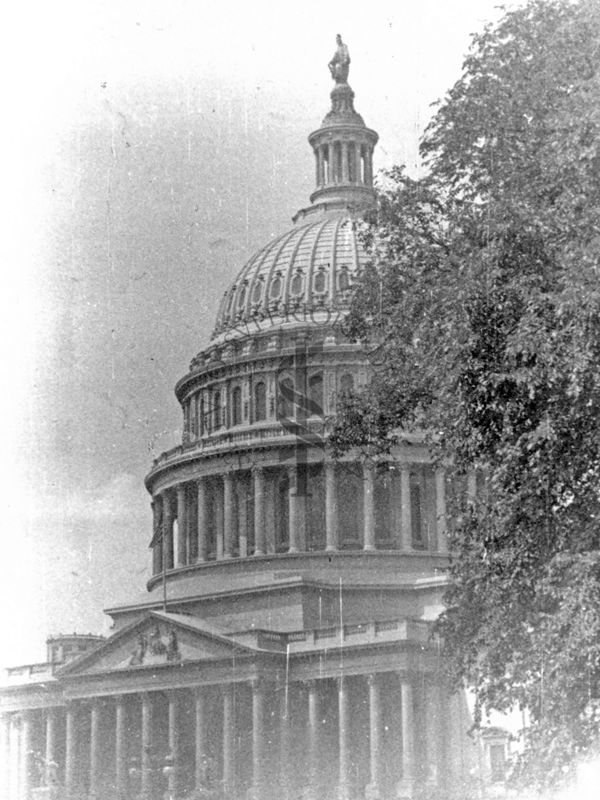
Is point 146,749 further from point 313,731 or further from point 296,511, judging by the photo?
point 296,511

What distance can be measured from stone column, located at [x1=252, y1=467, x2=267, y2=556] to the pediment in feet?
36.0

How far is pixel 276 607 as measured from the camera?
75.6 m

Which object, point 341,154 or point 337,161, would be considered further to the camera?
point 337,161

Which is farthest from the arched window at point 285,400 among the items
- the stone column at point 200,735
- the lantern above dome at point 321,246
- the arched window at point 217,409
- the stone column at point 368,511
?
the stone column at point 200,735

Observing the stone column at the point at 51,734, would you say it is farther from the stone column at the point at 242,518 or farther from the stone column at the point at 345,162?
the stone column at the point at 345,162

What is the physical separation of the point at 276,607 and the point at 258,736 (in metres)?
9.57

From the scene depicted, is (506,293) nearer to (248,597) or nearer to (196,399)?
(248,597)

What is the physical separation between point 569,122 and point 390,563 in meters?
59.0

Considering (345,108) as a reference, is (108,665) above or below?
below

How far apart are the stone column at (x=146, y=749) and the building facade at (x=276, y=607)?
108 millimetres

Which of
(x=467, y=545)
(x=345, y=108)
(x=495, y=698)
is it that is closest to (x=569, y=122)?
(x=467, y=545)

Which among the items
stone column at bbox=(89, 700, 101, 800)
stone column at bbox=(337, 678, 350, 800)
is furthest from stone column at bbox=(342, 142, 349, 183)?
stone column at bbox=(337, 678, 350, 800)

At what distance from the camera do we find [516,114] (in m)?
25.9

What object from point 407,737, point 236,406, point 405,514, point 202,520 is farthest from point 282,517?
point 407,737
